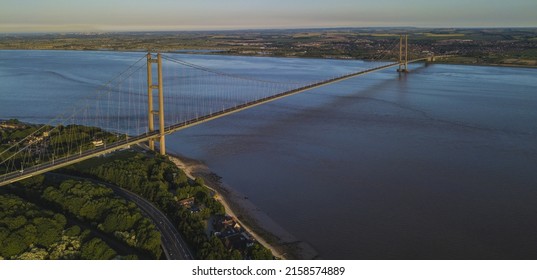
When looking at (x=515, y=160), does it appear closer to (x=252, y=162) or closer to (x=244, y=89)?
(x=252, y=162)

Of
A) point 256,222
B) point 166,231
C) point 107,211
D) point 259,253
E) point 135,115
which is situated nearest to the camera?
point 259,253

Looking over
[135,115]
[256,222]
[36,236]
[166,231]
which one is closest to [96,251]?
[36,236]

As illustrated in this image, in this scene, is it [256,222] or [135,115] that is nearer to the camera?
[256,222]

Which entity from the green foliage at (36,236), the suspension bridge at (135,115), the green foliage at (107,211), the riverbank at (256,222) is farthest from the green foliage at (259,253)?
the suspension bridge at (135,115)

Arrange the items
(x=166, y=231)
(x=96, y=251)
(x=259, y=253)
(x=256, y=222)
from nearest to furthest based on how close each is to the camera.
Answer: (x=96, y=251) < (x=259, y=253) < (x=166, y=231) < (x=256, y=222)

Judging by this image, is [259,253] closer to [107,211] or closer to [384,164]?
[107,211]
